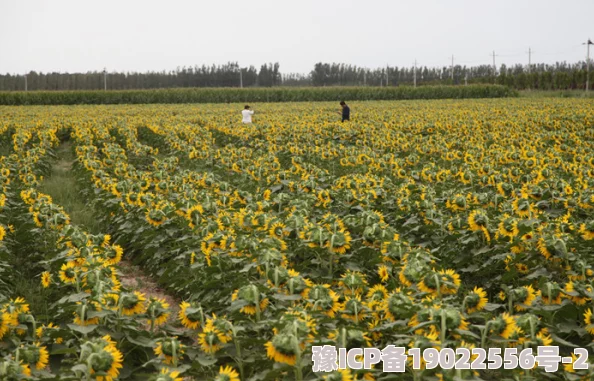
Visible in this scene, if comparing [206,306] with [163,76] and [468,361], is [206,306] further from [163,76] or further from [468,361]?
[163,76]

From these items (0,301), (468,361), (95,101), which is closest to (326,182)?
(0,301)

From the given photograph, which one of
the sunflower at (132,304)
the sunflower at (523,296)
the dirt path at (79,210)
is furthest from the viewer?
the dirt path at (79,210)

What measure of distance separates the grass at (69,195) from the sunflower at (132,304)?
3.27 metres

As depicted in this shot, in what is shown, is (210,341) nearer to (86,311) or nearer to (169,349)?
(169,349)

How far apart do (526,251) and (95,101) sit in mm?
Answer: 46664

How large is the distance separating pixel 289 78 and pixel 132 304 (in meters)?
85.4

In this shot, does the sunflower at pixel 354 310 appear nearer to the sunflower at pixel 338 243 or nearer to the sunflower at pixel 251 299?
the sunflower at pixel 251 299

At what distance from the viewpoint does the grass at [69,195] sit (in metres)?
8.52

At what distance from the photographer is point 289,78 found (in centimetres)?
8756

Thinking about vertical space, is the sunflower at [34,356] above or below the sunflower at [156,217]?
below

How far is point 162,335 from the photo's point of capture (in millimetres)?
3922

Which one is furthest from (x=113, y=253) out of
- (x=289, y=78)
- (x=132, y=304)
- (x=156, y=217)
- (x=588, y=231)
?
(x=289, y=78)

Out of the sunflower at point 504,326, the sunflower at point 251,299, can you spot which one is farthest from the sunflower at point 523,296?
the sunflower at point 251,299

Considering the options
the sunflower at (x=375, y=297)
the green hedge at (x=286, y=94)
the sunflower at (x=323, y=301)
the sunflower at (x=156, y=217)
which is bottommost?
the sunflower at (x=375, y=297)
